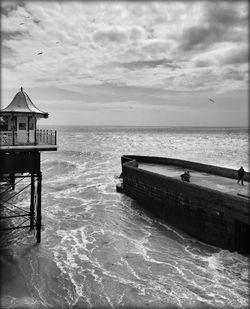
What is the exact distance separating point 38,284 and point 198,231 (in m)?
11.0

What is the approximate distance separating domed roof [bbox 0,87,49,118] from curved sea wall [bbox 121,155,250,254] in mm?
11200

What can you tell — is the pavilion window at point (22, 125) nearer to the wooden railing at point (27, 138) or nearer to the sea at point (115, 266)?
the wooden railing at point (27, 138)

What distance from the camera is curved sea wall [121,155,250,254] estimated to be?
56.2 feet

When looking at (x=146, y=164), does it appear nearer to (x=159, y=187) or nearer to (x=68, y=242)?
(x=159, y=187)

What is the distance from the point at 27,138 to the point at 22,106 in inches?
87.9

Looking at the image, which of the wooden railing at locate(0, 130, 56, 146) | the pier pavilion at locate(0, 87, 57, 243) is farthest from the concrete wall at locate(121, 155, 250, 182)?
the wooden railing at locate(0, 130, 56, 146)

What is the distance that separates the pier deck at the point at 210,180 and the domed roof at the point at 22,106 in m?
13.3

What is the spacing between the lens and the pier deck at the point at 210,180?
21234mm

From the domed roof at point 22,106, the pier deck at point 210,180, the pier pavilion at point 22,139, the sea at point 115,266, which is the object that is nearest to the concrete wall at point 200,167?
the pier deck at point 210,180

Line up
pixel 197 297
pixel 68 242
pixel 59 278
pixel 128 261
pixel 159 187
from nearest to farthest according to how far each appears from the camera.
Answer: pixel 197 297 < pixel 59 278 < pixel 128 261 < pixel 68 242 < pixel 159 187

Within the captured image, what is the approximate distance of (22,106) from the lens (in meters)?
16.9

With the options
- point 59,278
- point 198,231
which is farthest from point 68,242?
point 198,231

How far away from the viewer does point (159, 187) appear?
79.7 feet

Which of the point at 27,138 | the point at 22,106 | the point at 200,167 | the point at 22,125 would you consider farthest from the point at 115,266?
the point at 200,167
